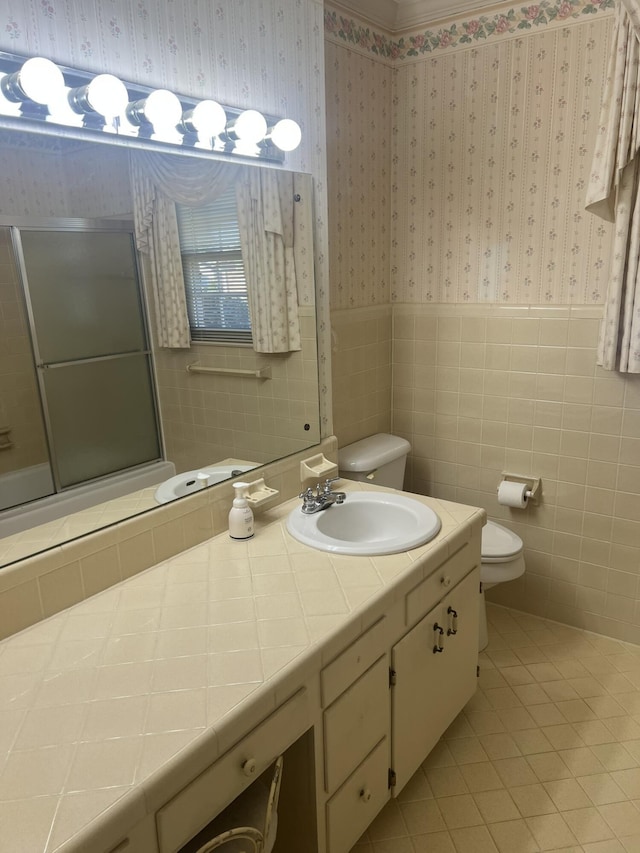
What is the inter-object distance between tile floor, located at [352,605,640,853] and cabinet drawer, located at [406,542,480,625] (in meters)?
0.63

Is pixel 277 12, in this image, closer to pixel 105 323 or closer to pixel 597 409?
pixel 105 323

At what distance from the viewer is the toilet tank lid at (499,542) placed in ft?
7.56

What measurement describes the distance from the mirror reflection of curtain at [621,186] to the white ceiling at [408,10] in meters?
0.57

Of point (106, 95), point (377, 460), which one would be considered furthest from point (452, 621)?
point (106, 95)

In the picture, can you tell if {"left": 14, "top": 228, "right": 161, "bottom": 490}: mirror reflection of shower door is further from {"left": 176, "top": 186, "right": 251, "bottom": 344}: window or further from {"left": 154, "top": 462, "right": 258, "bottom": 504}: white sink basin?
{"left": 176, "top": 186, "right": 251, "bottom": 344}: window

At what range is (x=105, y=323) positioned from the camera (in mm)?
1434

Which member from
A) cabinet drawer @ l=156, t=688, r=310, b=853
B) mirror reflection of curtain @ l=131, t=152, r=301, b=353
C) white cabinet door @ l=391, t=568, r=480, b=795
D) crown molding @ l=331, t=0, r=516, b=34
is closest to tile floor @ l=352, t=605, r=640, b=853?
white cabinet door @ l=391, t=568, r=480, b=795

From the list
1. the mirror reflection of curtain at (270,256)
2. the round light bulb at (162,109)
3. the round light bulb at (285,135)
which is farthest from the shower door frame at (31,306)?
the round light bulb at (285,135)

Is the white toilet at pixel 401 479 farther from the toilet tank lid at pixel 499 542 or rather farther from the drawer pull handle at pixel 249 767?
the drawer pull handle at pixel 249 767

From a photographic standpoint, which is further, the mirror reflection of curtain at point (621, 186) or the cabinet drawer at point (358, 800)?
the mirror reflection of curtain at point (621, 186)

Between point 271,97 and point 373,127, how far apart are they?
2.53ft

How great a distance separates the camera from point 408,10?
245 cm

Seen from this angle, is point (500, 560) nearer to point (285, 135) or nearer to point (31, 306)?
point (285, 135)

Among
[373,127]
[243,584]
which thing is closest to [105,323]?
[243,584]
